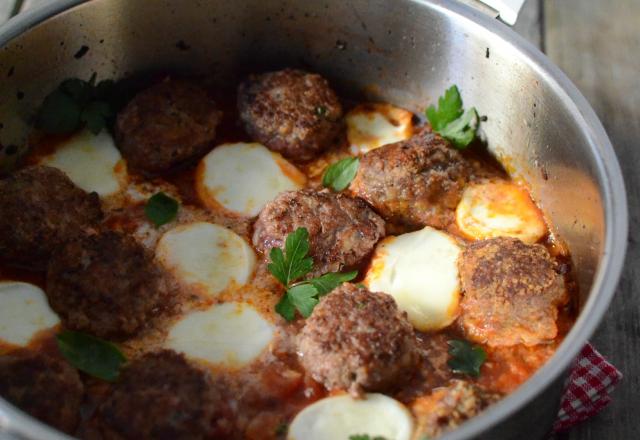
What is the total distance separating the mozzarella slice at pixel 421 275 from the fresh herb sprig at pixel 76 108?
1.25m

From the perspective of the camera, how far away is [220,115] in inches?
138

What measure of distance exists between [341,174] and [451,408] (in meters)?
1.19

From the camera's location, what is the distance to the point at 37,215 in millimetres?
3012

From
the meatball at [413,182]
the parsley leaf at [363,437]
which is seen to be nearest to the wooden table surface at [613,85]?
the meatball at [413,182]

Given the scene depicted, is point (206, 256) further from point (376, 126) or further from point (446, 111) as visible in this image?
point (446, 111)

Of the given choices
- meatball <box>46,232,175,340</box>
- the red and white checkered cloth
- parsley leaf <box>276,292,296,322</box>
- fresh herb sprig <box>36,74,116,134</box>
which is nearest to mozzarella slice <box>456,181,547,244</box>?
the red and white checkered cloth

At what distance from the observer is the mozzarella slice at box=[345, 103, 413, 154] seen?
3570mm

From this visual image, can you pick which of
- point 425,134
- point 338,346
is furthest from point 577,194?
point 338,346

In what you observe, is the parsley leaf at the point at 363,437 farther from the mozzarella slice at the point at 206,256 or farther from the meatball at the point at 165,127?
the meatball at the point at 165,127

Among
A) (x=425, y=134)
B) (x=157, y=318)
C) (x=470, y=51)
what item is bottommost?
(x=157, y=318)

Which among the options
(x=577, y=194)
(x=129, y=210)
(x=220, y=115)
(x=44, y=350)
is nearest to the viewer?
(x=44, y=350)

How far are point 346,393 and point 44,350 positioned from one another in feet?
3.23

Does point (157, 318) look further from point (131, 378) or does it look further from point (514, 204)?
point (514, 204)

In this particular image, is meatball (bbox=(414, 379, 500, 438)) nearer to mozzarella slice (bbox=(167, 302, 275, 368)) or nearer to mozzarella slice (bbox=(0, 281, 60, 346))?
mozzarella slice (bbox=(167, 302, 275, 368))
